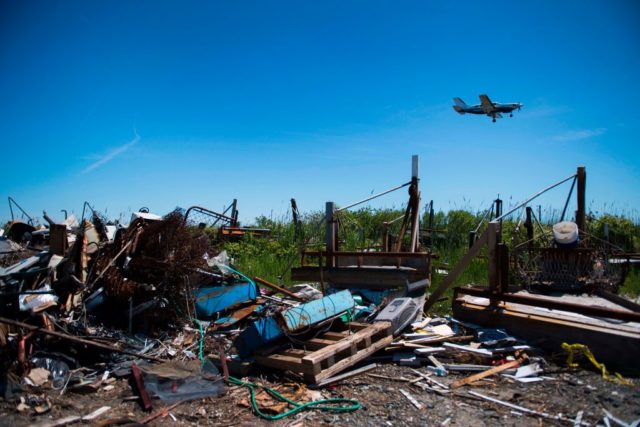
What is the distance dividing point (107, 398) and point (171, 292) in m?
2.28

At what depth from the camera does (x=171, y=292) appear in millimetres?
7117

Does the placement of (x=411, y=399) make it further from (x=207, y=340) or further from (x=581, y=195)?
(x=581, y=195)

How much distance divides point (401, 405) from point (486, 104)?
15.6 metres

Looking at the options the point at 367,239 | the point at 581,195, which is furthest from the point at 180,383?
the point at 367,239

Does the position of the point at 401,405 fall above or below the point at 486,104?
below

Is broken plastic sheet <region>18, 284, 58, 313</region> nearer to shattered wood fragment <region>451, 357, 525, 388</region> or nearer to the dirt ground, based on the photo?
the dirt ground

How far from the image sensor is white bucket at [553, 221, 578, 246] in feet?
26.0

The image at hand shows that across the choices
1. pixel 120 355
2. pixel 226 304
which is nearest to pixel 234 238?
pixel 226 304

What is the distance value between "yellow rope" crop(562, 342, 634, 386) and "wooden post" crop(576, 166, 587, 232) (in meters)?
4.29

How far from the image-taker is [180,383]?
5055mm

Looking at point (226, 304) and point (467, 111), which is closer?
point (226, 304)

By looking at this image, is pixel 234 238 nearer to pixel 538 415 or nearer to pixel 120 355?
pixel 120 355

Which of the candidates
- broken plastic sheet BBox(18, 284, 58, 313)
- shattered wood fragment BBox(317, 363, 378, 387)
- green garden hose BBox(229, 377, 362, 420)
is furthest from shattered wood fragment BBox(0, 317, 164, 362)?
shattered wood fragment BBox(317, 363, 378, 387)

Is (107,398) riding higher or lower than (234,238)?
lower
